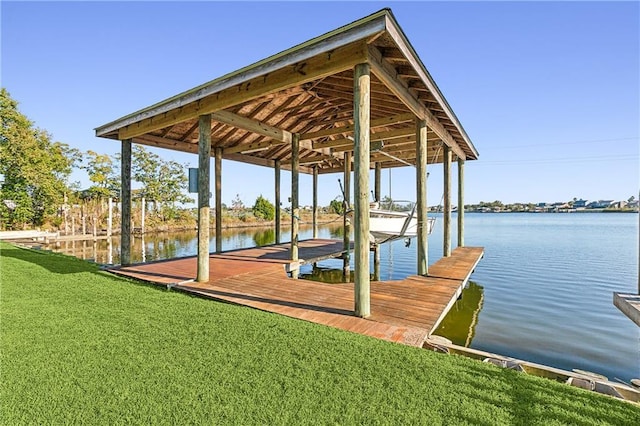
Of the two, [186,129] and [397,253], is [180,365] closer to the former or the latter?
[186,129]

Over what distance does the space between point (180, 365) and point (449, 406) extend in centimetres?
205

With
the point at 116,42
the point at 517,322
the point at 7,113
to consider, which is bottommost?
the point at 517,322

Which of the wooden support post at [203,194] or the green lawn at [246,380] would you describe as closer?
the green lawn at [246,380]

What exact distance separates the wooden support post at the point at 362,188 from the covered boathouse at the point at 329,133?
0.5 inches

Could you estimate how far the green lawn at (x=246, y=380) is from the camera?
1.79 meters

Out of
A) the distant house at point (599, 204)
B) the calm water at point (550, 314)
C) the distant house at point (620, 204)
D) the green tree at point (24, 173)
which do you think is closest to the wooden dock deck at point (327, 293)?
the calm water at point (550, 314)

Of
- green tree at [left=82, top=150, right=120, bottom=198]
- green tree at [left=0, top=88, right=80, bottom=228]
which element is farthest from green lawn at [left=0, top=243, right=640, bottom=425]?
green tree at [left=82, top=150, right=120, bottom=198]

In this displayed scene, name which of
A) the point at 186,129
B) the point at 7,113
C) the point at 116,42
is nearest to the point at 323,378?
the point at 186,129

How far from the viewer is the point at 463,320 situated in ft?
16.9

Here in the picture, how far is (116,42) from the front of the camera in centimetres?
813

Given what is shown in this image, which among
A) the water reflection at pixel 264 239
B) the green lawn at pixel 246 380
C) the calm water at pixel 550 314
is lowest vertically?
the calm water at pixel 550 314

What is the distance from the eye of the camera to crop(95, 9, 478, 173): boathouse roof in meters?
3.53

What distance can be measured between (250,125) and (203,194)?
1953 mm

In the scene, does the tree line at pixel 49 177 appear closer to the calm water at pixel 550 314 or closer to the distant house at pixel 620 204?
the calm water at pixel 550 314
